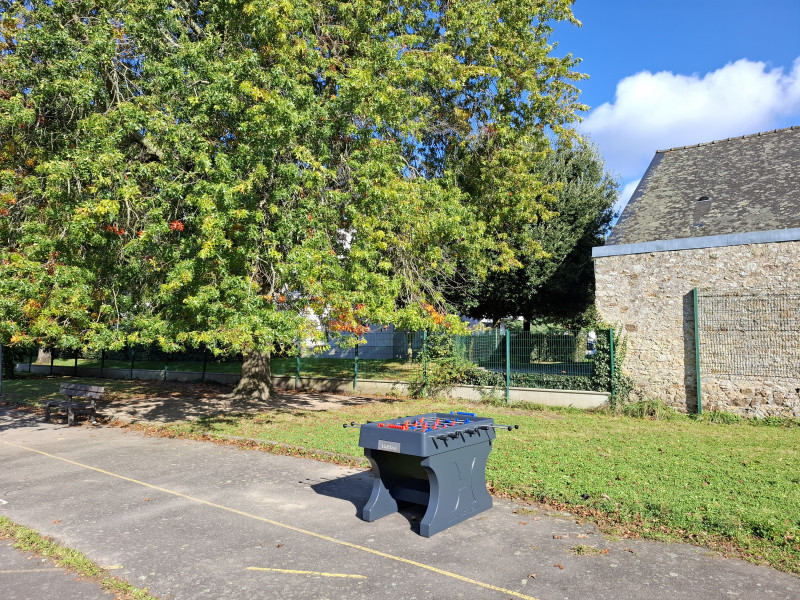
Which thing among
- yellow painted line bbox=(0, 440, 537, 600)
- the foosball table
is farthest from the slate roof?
yellow painted line bbox=(0, 440, 537, 600)

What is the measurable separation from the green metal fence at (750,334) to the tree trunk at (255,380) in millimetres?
11530

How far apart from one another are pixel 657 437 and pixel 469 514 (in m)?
6.16

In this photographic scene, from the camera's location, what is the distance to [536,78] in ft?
51.3

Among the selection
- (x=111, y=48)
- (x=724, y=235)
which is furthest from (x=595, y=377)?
(x=111, y=48)

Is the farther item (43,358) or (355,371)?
(43,358)

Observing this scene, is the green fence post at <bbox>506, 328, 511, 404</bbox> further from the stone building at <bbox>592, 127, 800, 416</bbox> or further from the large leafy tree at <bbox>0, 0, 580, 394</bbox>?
the large leafy tree at <bbox>0, 0, 580, 394</bbox>

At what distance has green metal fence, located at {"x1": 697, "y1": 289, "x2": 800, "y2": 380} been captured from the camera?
12.1m

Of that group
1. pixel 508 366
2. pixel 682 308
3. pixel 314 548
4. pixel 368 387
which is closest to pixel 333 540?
pixel 314 548

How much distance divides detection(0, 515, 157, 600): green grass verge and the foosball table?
2.32 m

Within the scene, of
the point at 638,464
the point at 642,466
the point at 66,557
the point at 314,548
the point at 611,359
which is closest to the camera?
the point at 66,557

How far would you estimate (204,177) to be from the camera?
10352 mm

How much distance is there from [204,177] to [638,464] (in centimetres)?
879

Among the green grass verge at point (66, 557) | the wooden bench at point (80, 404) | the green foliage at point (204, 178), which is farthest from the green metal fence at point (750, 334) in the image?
the wooden bench at point (80, 404)

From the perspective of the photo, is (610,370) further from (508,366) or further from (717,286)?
(717,286)
